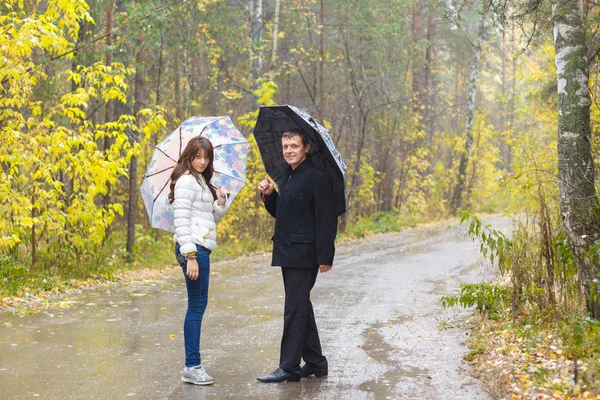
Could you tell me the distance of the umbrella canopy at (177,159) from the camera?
658cm

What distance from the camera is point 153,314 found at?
932cm

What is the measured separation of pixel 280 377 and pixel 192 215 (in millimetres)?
1505

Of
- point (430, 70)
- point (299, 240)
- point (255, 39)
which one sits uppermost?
point (430, 70)

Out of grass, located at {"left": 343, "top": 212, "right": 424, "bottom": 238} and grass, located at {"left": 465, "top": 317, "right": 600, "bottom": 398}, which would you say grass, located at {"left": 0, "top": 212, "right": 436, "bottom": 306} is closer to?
grass, located at {"left": 343, "top": 212, "right": 424, "bottom": 238}

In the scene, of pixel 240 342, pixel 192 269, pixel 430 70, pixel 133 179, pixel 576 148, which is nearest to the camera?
pixel 192 269

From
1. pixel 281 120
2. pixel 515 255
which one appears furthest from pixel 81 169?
pixel 515 255

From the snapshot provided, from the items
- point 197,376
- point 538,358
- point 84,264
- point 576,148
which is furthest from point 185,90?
point 538,358

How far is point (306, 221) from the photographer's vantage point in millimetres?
6066

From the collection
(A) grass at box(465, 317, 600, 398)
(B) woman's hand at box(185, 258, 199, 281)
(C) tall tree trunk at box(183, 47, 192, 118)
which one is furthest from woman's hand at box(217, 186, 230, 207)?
(C) tall tree trunk at box(183, 47, 192, 118)

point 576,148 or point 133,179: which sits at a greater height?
point 576,148

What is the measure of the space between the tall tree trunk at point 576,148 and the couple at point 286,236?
8.51 ft

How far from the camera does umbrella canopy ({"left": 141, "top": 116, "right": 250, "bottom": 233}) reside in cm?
658

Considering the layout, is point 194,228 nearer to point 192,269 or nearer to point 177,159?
point 192,269

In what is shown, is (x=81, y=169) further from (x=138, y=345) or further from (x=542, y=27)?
(x=542, y=27)
